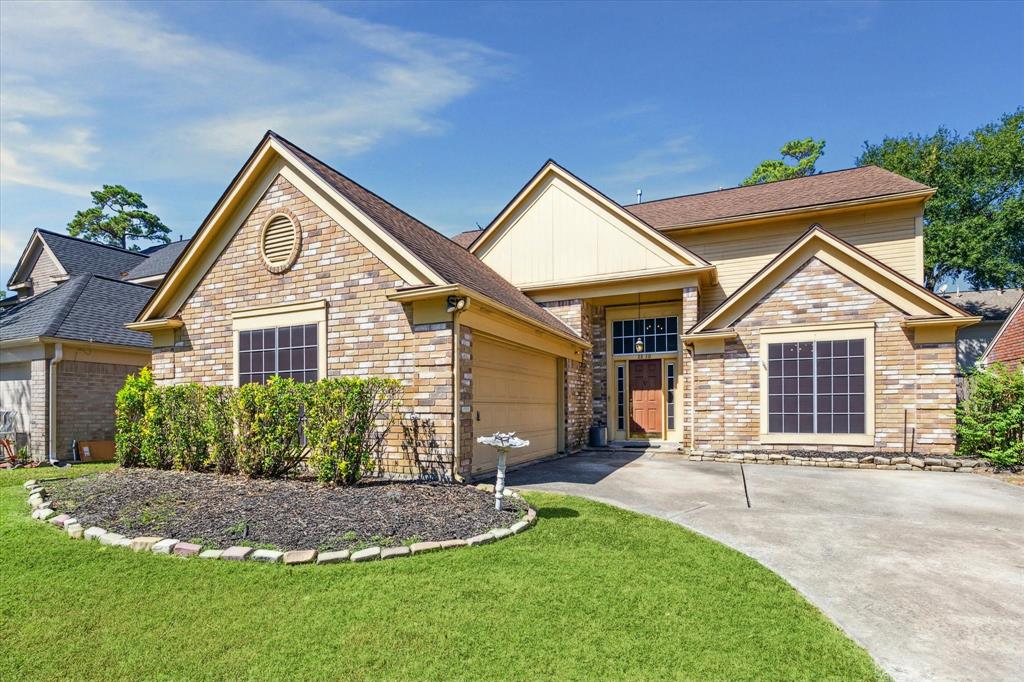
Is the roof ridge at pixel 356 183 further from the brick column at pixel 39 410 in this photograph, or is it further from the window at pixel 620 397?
the brick column at pixel 39 410

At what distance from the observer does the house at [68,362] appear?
12.4 meters

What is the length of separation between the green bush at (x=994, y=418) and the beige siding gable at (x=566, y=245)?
6.76 metres

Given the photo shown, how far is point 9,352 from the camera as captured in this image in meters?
13.2

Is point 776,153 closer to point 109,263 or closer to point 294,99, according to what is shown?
point 294,99

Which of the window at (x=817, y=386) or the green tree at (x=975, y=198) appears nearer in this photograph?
the window at (x=817, y=386)

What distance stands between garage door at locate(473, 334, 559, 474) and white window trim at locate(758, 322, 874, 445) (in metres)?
4.95

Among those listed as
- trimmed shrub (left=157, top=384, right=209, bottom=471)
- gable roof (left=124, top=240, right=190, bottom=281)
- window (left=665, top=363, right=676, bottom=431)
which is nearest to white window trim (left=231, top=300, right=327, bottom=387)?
trimmed shrub (left=157, top=384, right=209, bottom=471)

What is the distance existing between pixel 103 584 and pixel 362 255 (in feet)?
19.0

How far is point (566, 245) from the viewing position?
14570mm

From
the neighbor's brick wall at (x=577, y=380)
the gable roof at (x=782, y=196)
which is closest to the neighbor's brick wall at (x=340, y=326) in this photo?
the neighbor's brick wall at (x=577, y=380)

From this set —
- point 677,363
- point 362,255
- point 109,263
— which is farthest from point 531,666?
point 109,263

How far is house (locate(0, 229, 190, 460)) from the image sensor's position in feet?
40.8

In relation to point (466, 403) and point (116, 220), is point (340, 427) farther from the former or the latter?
point (116, 220)

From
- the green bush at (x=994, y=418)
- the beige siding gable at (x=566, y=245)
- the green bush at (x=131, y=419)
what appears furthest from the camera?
the beige siding gable at (x=566, y=245)
